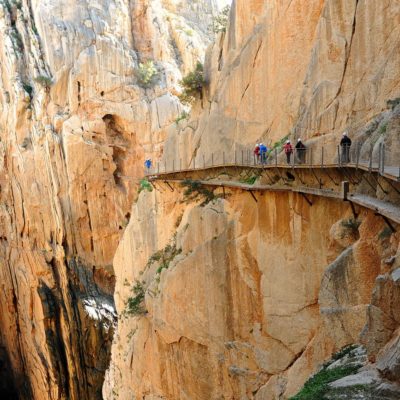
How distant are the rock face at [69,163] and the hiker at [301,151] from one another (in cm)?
2568

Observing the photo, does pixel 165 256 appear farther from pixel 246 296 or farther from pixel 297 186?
pixel 297 186

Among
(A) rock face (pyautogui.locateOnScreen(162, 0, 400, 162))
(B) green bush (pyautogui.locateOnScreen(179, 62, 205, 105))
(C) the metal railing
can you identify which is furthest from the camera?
(B) green bush (pyautogui.locateOnScreen(179, 62, 205, 105))

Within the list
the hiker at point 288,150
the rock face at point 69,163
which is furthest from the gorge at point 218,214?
the hiker at point 288,150

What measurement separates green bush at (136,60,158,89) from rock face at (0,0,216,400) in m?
0.36

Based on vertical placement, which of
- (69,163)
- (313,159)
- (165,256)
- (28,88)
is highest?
(28,88)

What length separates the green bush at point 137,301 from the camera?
673 inches

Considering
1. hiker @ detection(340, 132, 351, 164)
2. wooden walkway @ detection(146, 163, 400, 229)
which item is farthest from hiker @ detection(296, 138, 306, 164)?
hiker @ detection(340, 132, 351, 164)

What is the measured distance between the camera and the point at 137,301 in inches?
692

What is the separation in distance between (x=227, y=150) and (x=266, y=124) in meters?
2.37

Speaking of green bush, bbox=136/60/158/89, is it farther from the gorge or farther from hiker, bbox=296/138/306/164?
hiker, bbox=296/138/306/164

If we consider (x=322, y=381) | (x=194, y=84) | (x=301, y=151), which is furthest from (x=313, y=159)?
(x=194, y=84)

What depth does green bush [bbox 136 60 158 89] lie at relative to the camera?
35625 mm

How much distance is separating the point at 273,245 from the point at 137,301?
8.53 meters

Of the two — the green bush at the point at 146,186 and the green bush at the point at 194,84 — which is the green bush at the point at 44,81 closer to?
the green bush at the point at 146,186
